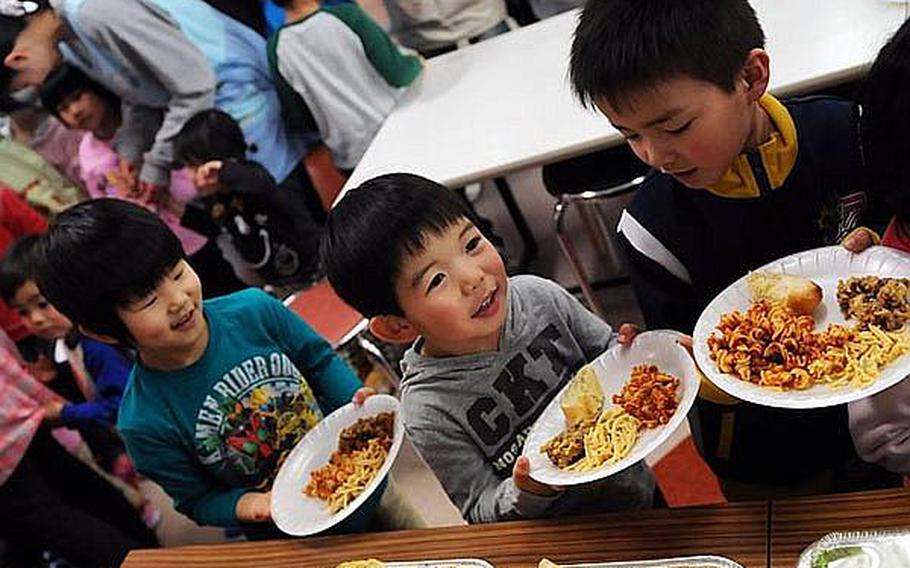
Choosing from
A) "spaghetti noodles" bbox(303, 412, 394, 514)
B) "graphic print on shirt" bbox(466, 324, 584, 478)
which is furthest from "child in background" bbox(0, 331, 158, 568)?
"graphic print on shirt" bbox(466, 324, 584, 478)

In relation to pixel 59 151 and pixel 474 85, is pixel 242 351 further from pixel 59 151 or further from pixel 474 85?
pixel 59 151

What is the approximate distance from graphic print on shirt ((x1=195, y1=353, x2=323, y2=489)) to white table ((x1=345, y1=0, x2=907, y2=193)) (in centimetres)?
87

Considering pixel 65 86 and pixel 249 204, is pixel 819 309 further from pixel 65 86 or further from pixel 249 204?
pixel 65 86

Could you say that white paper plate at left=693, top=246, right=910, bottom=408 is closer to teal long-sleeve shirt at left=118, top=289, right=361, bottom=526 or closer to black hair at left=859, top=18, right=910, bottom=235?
black hair at left=859, top=18, right=910, bottom=235

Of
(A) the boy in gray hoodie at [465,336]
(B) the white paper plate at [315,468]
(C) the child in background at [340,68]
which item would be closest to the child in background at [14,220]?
(C) the child in background at [340,68]

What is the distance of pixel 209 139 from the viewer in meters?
3.02

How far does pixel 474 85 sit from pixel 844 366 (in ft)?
6.45

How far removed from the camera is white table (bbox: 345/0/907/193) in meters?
2.22

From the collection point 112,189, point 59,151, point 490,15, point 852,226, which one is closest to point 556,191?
point 490,15

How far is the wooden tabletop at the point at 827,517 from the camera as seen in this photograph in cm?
116

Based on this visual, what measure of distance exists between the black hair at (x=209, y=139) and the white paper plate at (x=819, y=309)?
2063 millimetres

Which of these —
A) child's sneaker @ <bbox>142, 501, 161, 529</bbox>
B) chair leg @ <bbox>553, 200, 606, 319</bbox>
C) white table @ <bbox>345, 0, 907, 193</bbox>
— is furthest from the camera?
child's sneaker @ <bbox>142, 501, 161, 529</bbox>

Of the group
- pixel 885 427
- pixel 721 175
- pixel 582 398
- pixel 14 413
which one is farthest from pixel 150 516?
pixel 885 427

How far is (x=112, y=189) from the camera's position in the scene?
334cm
